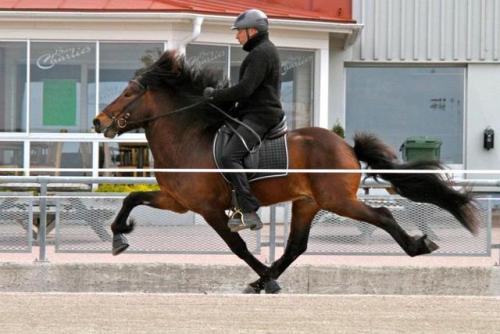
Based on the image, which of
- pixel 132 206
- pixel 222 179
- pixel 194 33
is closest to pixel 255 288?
pixel 222 179

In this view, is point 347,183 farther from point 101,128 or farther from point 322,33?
point 322,33

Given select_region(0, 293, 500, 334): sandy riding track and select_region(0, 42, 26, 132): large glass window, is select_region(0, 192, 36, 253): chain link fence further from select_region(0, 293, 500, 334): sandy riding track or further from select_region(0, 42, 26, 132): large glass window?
select_region(0, 42, 26, 132): large glass window

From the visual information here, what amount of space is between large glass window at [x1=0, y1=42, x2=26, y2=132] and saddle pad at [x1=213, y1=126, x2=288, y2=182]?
34.5 ft

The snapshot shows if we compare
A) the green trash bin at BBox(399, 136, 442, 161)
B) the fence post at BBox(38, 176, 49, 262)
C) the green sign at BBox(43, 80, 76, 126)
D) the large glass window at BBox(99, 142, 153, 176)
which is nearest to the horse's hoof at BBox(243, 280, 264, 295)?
the fence post at BBox(38, 176, 49, 262)

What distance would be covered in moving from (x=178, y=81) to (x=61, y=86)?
9.74 meters

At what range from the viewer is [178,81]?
1176 cm

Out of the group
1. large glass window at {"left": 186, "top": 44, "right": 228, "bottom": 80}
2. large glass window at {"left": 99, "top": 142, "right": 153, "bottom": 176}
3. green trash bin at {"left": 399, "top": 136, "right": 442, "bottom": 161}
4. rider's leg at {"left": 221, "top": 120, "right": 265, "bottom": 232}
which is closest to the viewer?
rider's leg at {"left": 221, "top": 120, "right": 265, "bottom": 232}

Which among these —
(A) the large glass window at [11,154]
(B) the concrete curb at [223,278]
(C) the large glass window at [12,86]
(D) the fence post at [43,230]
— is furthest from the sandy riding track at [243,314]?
(C) the large glass window at [12,86]

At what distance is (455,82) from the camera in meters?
24.7

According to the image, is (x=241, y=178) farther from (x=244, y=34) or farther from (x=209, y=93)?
(x=244, y=34)

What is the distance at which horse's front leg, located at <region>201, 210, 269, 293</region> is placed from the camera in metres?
11.2

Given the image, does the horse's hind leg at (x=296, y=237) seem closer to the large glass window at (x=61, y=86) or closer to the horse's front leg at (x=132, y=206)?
the horse's front leg at (x=132, y=206)

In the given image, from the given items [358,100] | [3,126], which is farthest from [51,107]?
[358,100]

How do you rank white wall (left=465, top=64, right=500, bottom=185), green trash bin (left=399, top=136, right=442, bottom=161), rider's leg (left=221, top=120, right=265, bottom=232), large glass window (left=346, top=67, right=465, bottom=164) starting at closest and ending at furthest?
rider's leg (left=221, top=120, right=265, bottom=232)
green trash bin (left=399, top=136, right=442, bottom=161)
white wall (left=465, top=64, right=500, bottom=185)
large glass window (left=346, top=67, right=465, bottom=164)
